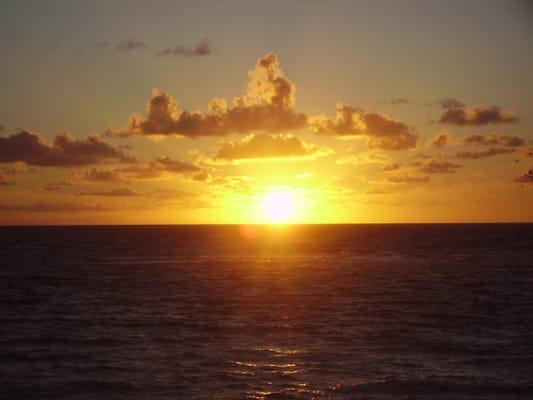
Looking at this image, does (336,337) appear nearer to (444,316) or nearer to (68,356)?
(444,316)

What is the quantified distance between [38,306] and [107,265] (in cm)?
4695

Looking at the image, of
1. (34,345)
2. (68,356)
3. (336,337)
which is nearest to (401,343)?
(336,337)

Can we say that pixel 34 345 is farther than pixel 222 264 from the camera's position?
No

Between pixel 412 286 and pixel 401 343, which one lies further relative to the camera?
pixel 412 286

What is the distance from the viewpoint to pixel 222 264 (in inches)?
4045

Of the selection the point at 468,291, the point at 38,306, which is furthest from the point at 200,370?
the point at 468,291

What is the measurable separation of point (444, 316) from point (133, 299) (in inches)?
1088

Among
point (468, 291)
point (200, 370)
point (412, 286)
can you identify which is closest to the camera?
point (200, 370)

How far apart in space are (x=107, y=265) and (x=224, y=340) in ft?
217

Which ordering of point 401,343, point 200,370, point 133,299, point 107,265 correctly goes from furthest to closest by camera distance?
point 107,265, point 133,299, point 401,343, point 200,370

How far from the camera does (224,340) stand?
125ft

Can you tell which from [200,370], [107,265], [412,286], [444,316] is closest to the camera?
[200,370]

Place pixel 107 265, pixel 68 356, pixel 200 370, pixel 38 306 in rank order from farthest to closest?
pixel 107 265 < pixel 38 306 < pixel 68 356 < pixel 200 370

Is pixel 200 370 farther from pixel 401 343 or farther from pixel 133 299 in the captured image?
pixel 133 299
